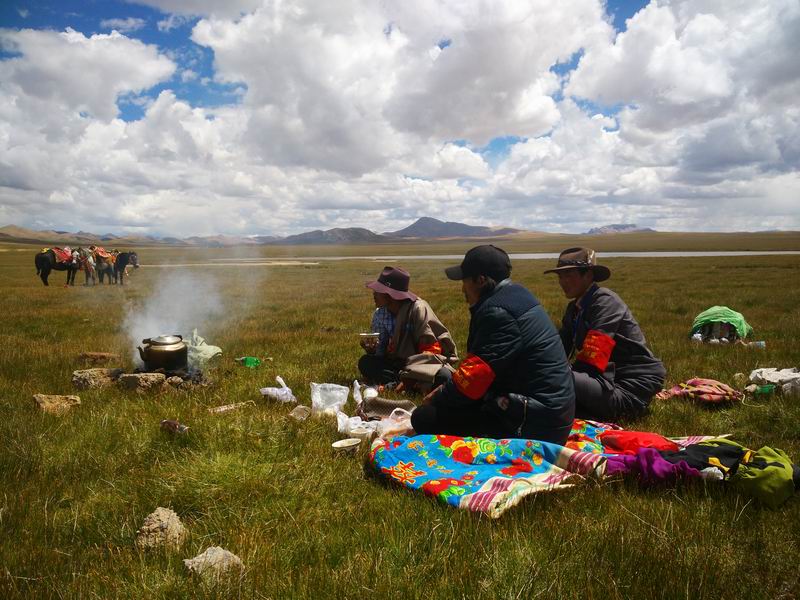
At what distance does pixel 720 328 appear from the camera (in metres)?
9.30

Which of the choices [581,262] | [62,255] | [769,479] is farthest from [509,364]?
[62,255]

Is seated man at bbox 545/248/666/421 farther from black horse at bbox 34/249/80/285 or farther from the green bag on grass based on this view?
black horse at bbox 34/249/80/285

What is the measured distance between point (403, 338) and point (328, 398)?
1.38 m

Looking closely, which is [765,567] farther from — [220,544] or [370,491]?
[220,544]

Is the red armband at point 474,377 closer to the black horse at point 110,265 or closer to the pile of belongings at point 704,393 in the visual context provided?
the pile of belongings at point 704,393

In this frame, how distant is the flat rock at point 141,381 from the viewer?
19.9 feet

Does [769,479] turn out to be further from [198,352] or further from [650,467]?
[198,352]

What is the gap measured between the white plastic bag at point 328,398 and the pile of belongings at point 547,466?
1.48 meters

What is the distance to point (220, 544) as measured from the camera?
116 inches

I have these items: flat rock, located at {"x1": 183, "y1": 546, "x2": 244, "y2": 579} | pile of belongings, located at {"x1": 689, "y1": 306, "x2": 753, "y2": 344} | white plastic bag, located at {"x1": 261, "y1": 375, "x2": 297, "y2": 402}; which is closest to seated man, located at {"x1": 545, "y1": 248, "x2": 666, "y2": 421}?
white plastic bag, located at {"x1": 261, "y1": 375, "x2": 297, "y2": 402}

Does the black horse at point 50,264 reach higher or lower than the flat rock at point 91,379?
higher

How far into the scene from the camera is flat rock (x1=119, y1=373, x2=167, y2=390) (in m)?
6.05

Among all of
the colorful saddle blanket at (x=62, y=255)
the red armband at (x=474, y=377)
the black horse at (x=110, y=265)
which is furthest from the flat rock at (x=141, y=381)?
the colorful saddle blanket at (x=62, y=255)

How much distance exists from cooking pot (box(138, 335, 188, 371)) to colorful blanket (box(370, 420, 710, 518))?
370cm
